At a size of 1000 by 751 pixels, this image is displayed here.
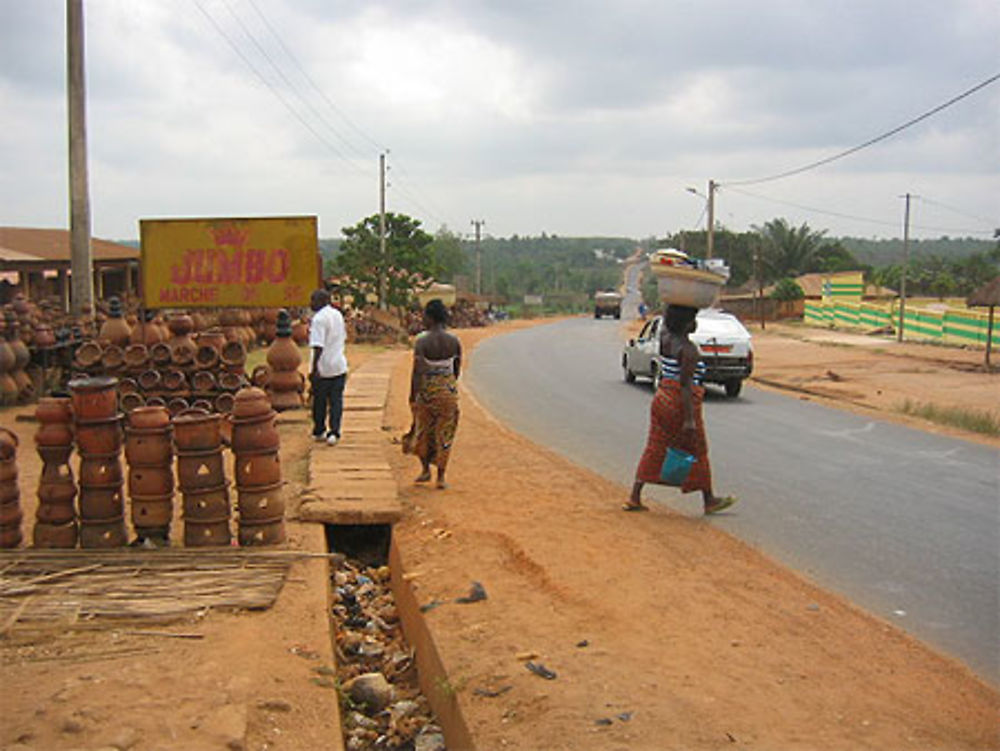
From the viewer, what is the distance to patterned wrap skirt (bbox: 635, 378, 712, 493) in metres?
7.77

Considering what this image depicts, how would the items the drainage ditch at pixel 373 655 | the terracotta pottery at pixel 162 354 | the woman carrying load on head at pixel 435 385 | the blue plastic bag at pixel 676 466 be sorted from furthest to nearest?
the terracotta pottery at pixel 162 354
the woman carrying load on head at pixel 435 385
the blue plastic bag at pixel 676 466
the drainage ditch at pixel 373 655

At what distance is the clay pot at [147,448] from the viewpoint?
606 cm

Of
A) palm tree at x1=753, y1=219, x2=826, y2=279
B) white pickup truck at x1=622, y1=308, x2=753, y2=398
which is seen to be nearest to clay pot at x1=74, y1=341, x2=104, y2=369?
white pickup truck at x1=622, y1=308, x2=753, y2=398

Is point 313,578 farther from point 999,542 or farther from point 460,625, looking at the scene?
point 999,542

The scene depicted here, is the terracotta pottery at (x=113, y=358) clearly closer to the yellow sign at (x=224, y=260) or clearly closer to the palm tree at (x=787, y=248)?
the yellow sign at (x=224, y=260)

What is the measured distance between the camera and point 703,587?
5.84 meters

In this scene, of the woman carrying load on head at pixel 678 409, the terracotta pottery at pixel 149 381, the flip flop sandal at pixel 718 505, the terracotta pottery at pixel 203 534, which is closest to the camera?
the terracotta pottery at pixel 203 534

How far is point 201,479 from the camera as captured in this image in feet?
20.0

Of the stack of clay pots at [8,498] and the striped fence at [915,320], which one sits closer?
the stack of clay pots at [8,498]

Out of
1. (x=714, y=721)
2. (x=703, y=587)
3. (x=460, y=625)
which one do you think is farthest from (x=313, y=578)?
(x=714, y=721)

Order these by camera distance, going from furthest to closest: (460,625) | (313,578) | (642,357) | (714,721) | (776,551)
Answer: (642,357) → (776,551) → (313,578) → (460,625) → (714,721)

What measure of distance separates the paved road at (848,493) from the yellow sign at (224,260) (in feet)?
12.4

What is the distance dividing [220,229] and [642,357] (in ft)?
28.6

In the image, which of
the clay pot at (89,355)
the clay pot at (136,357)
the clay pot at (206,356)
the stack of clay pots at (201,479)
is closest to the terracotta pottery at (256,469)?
the stack of clay pots at (201,479)
